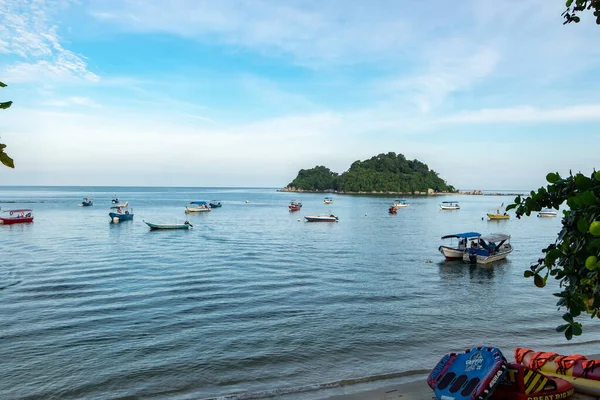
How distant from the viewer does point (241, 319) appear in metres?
19.3

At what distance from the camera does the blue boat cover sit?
9750 millimetres

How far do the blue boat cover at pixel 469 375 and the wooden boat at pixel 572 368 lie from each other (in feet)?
7.05

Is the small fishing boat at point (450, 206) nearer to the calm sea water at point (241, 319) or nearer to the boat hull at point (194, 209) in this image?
the boat hull at point (194, 209)

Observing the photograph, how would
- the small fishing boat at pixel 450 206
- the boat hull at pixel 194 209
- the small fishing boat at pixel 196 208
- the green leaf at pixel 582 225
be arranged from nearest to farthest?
the green leaf at pixel 582 225
the boat hull at pixel 194 209
the small fishing boat at pixel 196 208
the small fishing boat at pixel 450 206

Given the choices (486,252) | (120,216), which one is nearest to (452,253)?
(486,252)

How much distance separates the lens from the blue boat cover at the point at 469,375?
975 centimetres

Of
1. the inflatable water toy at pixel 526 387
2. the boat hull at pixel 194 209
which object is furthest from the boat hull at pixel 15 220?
the inflatable water toy at pixel 526 387

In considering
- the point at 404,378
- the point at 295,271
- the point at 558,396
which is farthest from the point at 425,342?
the point at 295,271

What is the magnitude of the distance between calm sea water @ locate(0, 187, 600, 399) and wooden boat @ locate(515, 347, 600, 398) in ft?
10.3

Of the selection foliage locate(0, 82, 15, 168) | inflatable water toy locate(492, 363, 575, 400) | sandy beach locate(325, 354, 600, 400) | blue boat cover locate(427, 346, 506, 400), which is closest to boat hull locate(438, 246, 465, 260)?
sandy beach locate(325, 354, 600, 400)

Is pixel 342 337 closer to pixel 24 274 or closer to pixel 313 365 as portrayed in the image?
pixel 313 365

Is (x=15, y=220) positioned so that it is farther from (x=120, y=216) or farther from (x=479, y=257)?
(x=479, y=257)

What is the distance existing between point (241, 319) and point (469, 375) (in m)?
11.0

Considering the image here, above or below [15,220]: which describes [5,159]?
above
